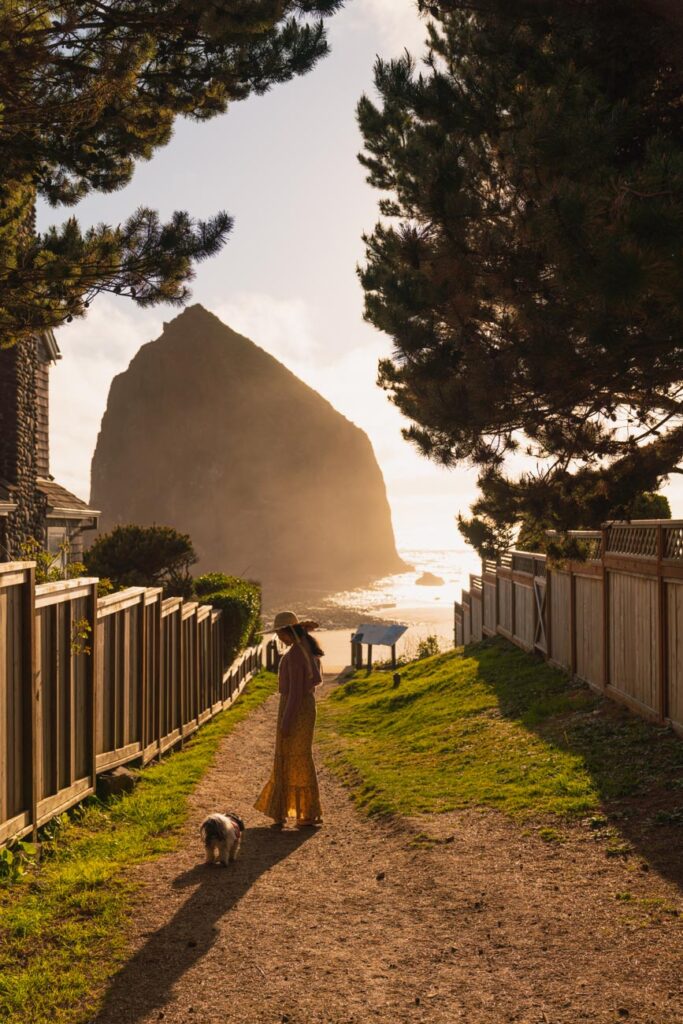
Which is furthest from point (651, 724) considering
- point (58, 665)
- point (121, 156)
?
point (121, 156)

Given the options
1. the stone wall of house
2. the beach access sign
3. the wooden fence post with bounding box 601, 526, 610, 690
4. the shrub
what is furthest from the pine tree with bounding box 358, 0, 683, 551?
the beach access sign

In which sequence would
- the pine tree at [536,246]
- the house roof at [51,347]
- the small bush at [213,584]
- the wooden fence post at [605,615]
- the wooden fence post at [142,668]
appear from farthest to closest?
1. the house roof at [51,347]
2. the small bush at [213,584]
3. the wooden fence post at [605,615]
4. the wooden fence post at [142,668]
5. the pine tree at [536,246]

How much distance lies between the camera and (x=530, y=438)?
8.41 metres

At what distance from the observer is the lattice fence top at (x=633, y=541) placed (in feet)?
34.2

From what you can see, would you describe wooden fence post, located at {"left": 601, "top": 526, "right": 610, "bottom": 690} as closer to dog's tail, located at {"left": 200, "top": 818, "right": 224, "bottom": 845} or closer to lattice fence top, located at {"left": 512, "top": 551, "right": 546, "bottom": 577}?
lattice fence top, located at {"left": 512, "top": 551, "right": 546, "bottom": 577}

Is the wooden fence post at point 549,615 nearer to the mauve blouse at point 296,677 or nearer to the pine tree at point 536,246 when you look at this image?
the pine tree at point 536,246

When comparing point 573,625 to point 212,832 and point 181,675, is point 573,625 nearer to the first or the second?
point 181,675

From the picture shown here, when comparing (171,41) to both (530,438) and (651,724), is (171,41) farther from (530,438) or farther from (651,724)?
(651,724)

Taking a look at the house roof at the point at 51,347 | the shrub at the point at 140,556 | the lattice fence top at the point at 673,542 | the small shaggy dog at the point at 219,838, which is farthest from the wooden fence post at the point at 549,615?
the house roof at the point at 51,347

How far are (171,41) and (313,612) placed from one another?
3037 inches

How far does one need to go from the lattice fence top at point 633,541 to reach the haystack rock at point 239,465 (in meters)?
142

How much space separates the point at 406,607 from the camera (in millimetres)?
94188

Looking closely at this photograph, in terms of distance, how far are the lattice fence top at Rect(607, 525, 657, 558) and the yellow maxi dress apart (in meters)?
4.27

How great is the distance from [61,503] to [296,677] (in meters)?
16.8
